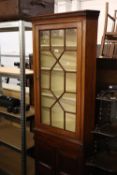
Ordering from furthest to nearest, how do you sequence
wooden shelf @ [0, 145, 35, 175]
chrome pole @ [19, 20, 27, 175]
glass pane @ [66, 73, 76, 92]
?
wooden shelf @ [0, 145, 35, 175]
chrome pole @ [19, 20, 27, 175]
glass pane @ [66, 73, 76, 92]

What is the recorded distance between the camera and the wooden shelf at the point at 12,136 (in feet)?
8.01

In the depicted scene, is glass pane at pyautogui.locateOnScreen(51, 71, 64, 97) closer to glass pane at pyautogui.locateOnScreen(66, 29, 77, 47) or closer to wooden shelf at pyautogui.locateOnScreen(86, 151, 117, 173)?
glass pane at pyautogui.locateOnScreen(66, 29, 77, 47)

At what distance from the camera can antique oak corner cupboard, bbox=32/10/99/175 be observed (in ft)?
5.80

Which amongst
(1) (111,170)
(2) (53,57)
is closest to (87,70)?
(2) (53,57)

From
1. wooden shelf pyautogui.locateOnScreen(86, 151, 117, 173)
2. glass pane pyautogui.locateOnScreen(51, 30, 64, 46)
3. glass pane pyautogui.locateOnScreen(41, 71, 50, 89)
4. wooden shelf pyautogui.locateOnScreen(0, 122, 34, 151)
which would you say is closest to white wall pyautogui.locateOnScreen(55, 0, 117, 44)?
glass pane pyautogui.locateOnScreen(51, 30, 64, 46)

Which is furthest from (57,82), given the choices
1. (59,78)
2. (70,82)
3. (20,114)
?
(20,114)

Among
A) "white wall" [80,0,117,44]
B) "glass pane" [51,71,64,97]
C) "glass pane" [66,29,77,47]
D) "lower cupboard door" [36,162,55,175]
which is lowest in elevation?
"lower cupboard door" [36,162,55,175]

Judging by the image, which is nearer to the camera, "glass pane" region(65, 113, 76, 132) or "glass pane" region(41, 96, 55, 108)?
"glass pane" region(65, 113, 76, 132)

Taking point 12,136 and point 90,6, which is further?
point 12,136

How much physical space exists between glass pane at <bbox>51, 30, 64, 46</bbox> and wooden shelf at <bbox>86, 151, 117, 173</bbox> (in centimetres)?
99

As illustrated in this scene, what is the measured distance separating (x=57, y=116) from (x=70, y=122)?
0.56 ft

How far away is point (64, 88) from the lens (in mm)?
1991

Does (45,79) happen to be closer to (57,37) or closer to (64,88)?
(64,88)

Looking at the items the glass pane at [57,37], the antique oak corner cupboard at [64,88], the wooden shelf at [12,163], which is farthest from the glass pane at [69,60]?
the wooden shelf at [12,163]
